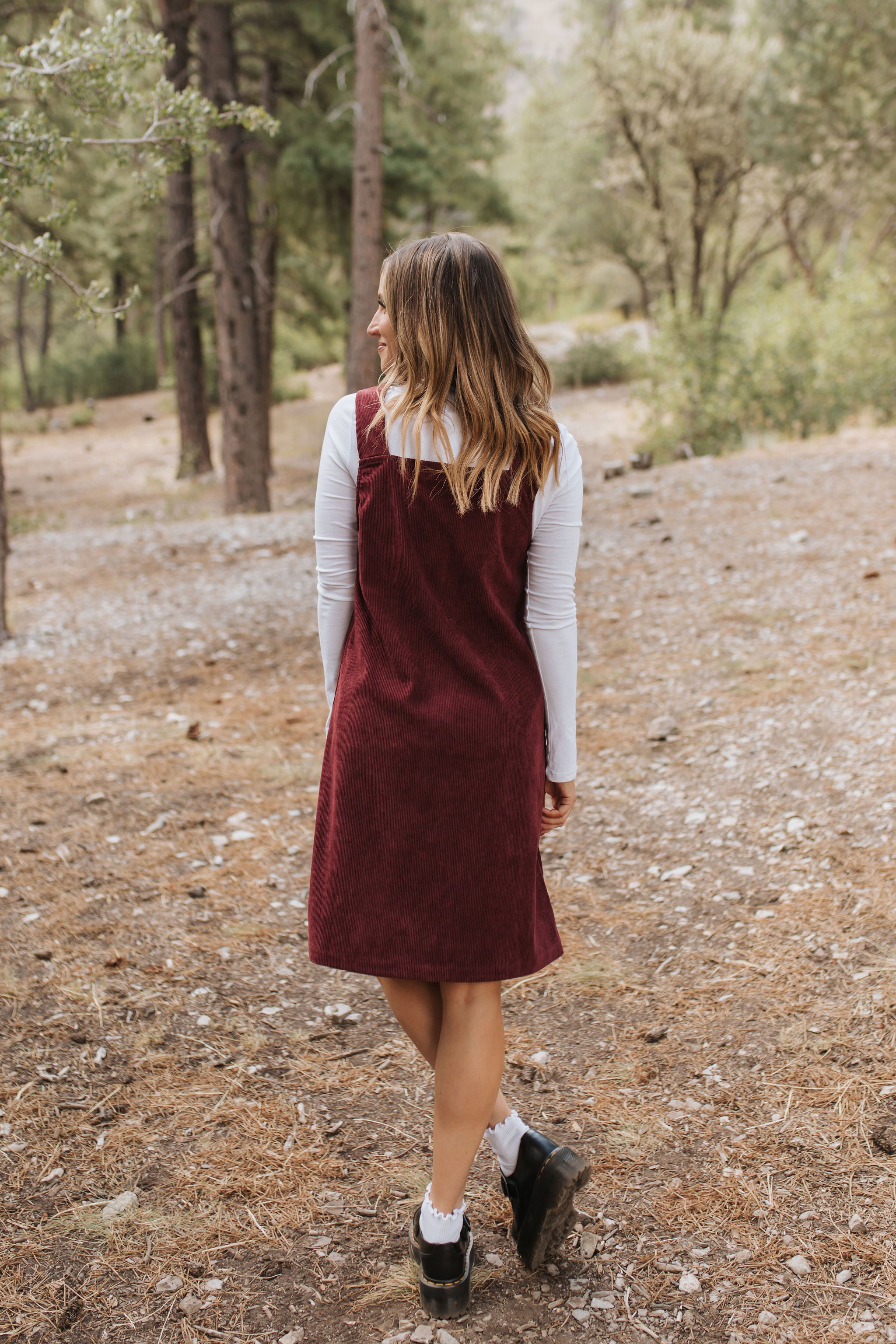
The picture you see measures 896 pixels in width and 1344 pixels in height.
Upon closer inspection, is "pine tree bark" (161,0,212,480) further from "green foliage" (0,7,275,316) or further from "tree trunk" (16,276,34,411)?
"tree trunk" (16,276,34,411)

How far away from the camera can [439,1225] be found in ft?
6.50

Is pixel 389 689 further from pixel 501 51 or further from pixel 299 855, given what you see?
pixel 501 51

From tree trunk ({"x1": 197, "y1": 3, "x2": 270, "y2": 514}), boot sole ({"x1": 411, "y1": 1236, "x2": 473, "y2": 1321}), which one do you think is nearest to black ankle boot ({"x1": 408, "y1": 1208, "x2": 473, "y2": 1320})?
boot sole ({"x1": 411, "y1": 1236, "x2": 473, "y2": 1321})

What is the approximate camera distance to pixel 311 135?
35.9 ft

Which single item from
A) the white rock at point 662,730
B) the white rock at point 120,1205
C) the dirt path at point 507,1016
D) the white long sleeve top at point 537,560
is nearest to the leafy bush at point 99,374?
the dirt path at point 507,1016

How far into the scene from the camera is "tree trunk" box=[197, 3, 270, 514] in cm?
1055

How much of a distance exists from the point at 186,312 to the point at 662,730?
12.2 metres

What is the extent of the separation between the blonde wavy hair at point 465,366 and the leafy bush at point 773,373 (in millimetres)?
10830

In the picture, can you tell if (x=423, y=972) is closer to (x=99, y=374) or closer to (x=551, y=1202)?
(x=551, y=1202)

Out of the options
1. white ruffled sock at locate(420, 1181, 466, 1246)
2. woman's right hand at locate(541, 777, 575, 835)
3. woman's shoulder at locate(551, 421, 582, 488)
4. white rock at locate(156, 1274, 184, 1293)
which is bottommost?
white rock at locate(156, 1274, 184, 1293)

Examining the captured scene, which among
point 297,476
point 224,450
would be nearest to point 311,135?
point 224,450

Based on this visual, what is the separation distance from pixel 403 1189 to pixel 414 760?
50.2 inches

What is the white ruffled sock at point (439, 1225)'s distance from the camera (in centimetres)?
198

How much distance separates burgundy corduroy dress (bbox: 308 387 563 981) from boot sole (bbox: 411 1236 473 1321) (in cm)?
69
